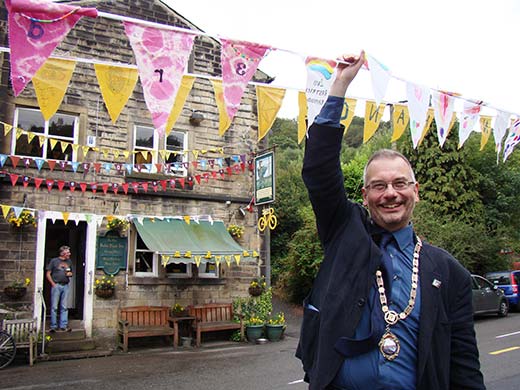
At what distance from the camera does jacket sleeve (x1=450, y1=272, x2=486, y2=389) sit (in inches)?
77.2

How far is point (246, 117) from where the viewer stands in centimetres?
1405

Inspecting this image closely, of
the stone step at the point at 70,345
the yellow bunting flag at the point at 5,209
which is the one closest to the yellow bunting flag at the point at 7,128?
the yellow bunting flag at the point at 5,209

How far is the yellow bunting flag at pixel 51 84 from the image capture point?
5.62m

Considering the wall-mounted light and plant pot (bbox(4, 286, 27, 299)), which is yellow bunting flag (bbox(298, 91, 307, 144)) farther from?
plant pot (bbox(4, 286, 27, 299))

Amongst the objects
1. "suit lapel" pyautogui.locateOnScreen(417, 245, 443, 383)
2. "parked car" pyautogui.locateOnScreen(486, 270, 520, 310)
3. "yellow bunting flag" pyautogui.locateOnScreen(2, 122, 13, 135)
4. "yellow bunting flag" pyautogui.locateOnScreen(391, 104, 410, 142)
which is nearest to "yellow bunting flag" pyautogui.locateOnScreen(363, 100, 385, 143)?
"yellow bunting flag" pyautogui.locateOnScreen(391, 104, 410, 142)

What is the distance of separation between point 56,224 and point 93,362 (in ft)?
14.3

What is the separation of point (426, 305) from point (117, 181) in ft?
36.0

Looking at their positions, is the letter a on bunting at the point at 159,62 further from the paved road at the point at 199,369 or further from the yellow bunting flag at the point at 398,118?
the paved road at the point at 199,369

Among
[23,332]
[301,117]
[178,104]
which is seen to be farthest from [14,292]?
[301,117]

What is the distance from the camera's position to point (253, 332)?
1252cm

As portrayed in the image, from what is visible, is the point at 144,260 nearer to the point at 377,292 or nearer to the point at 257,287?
the point at 257,287

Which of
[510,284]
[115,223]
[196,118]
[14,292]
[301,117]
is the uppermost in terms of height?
[196,118]

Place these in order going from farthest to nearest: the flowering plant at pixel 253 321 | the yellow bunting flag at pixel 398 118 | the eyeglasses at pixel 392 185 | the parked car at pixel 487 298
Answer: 1. the parked car at pixel 487 298
2. the flowering plant at pixel 253 321
3. the yellow bunting flag at pixel 398 118
4. the eyeglasses at pixel 392 185

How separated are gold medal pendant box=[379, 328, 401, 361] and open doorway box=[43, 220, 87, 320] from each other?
11.6m
